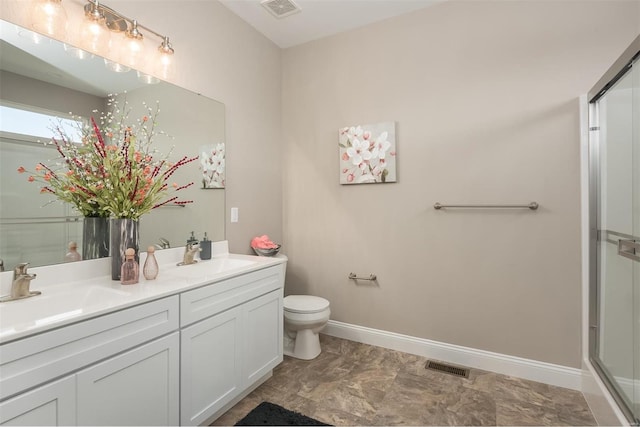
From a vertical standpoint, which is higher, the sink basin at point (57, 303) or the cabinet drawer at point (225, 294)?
the sink basin at point (57, 303)

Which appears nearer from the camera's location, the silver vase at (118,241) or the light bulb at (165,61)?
the silver vase at (118,241)

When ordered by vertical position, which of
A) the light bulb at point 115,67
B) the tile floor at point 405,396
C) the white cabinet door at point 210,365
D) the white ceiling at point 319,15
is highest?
the white ceiling at point 319,15

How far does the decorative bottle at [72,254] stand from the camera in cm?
149

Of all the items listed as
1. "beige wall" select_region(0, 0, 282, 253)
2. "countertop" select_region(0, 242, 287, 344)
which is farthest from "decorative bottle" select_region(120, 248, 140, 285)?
"beige wall" select_region(0, 0, 282, 253)

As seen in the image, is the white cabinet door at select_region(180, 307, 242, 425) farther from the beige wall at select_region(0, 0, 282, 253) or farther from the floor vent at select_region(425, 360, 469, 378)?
the floor vent at select_region(425, 360, 469, 378)

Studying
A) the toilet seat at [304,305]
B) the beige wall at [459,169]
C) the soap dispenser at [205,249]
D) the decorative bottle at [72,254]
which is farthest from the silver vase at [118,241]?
the beige wall at [459,169]

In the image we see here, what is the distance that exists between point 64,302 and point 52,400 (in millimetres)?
440

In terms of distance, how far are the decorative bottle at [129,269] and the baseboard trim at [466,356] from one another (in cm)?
176

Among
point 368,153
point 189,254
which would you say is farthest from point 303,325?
point 368,153

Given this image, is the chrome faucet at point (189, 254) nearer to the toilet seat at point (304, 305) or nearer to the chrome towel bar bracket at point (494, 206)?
the toilet seat at point (304, 305)

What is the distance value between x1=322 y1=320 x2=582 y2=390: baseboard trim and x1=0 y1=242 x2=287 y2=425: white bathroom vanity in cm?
89

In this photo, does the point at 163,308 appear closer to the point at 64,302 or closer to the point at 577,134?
the point at 64,302

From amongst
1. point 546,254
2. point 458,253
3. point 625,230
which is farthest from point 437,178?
point 625,230

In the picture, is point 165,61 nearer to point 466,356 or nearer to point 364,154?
point 364,154
